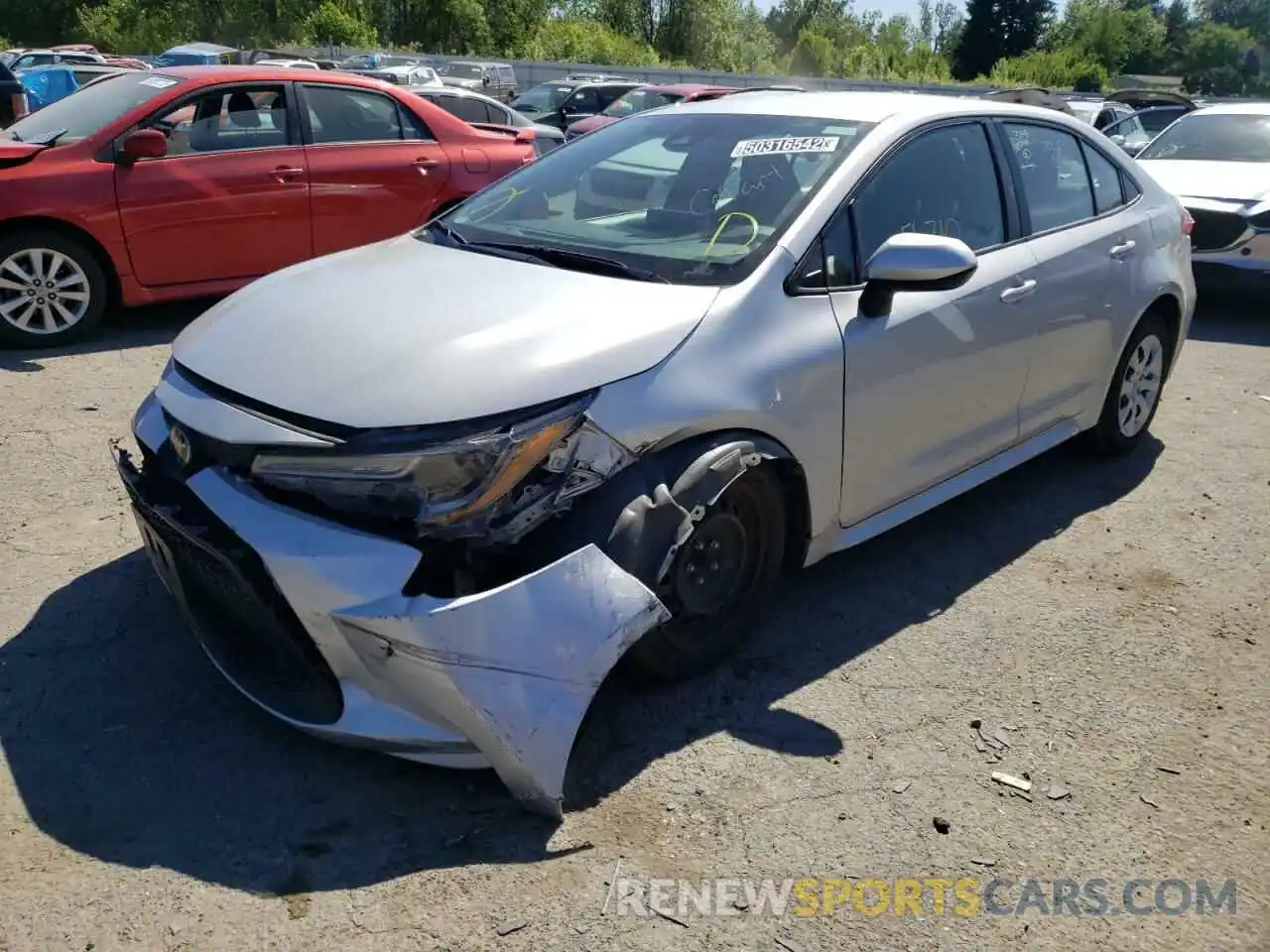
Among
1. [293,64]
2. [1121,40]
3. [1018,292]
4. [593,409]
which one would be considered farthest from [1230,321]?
[1121,40]

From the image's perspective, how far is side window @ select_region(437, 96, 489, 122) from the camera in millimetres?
10766

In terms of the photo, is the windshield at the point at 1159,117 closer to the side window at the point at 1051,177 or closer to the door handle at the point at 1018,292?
the side window at the point at 1051,177

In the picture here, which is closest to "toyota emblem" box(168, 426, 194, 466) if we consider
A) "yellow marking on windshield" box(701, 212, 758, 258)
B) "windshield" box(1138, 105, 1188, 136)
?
"yellow marking on windshield" box(701, 212, 758, 258)

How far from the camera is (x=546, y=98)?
785 inches

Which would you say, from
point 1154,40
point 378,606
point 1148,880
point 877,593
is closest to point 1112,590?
point 877,593

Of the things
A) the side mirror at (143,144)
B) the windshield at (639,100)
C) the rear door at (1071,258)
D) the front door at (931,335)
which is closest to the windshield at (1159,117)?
the windshield at (639,100)

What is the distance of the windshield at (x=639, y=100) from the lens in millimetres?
17828

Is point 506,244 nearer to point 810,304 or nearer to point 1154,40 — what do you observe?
point 810,304

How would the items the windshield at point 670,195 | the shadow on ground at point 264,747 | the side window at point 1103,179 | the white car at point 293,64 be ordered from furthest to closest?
the white car at point 293,64 < the side window at point 1103,179 < the windshield at point 670,195 < the shadow on ground at point 264,747

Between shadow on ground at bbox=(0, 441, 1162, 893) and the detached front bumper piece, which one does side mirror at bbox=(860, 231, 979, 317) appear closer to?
shadow on ground at bbox=(0, 441, 1162, 893)

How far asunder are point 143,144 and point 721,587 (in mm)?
4966

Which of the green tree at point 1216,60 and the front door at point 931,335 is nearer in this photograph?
the front door at point 931,335

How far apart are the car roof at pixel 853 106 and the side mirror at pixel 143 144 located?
367cm

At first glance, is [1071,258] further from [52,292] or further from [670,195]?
[52,292]
